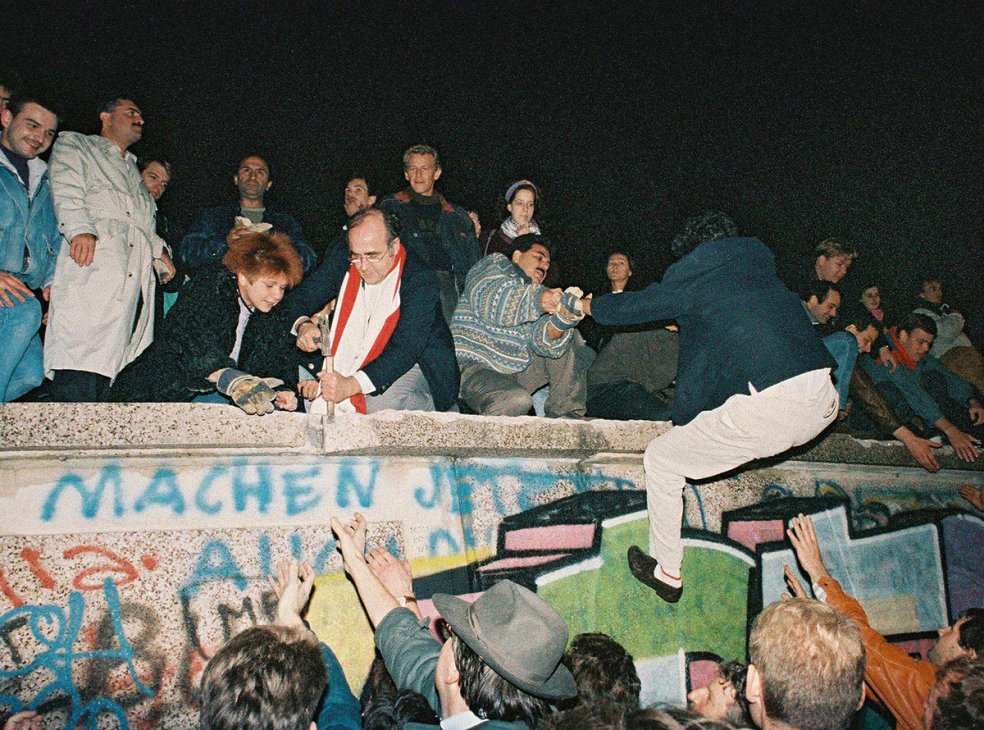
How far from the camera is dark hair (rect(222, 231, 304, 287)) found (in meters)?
4.17

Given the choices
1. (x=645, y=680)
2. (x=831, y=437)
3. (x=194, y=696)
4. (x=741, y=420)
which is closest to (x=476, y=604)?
(x=194, y=696)

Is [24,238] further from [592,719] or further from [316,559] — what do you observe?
[592,719]

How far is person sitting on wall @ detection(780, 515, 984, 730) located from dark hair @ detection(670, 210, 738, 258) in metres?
1.78

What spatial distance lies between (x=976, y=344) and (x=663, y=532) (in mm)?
6394

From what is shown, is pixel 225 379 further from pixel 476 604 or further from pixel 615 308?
pixel 615 308

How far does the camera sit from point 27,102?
167 inches

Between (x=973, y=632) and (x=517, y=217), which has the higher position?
(x=517, y=217)

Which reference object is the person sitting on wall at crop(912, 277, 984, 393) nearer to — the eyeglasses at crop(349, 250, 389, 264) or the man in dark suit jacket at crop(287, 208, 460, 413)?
the man in dark suit jacket at crop(287, 208, 460, 413)

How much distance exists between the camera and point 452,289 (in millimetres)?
5719

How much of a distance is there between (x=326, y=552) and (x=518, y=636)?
1.91 meters

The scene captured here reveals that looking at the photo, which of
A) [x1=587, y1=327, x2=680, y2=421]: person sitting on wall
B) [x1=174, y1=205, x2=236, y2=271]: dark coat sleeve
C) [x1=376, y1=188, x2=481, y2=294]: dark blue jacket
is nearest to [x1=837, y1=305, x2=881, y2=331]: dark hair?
[x1=587, y1=327, x2=680, y2=421]: person sitting on wall

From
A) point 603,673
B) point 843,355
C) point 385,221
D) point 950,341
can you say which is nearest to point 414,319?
point 385,221

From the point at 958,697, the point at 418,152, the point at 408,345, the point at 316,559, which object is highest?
the point at 418,152

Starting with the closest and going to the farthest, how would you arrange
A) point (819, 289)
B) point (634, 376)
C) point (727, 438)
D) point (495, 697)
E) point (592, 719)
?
point (592, 719)
point (495, 697)
point (727, 438)
point (634, 376)
point (819, 289)
